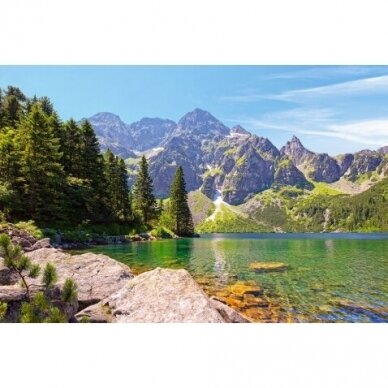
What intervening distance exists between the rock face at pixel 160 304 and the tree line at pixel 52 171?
25.6m

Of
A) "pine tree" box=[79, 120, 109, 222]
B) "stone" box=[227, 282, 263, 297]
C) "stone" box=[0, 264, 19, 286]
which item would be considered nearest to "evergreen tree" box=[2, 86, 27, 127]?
"pine tree" box=[79, 120, 109, 222]

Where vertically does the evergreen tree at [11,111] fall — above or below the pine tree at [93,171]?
above

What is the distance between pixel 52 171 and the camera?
1615 inches

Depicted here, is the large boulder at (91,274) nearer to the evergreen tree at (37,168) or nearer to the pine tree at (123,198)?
the evergreen tree at (37,168)

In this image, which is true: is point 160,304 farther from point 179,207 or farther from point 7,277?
point 179,207

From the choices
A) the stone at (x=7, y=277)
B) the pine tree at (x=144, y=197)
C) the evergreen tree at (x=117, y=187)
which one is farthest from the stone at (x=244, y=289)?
the pine tree at (x=144, y=197)

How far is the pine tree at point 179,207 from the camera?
87.9 metres

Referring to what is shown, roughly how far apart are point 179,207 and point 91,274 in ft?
242

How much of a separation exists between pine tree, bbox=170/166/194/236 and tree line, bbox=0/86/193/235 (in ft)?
49.1

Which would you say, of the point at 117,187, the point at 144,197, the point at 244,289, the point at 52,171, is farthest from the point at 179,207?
the point at 244,289
